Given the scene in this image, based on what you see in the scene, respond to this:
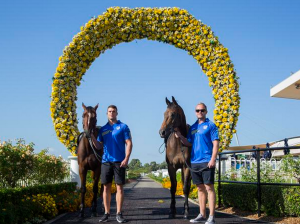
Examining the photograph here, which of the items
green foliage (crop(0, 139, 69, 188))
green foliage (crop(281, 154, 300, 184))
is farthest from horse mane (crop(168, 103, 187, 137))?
green foliage (crop(0, 139, 69, 188))

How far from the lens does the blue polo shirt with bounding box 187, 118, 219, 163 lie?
22.1 ft

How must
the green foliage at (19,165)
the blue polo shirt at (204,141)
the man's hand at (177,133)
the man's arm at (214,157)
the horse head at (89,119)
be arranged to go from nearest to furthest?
the man's arm at (214,157), the blue polo shirt at (204,141), the man's hand at (177,133), the horse head at (89,119), the green foliage at (19,165)

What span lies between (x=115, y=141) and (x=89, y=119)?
90 cm

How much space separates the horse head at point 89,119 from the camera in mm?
7695

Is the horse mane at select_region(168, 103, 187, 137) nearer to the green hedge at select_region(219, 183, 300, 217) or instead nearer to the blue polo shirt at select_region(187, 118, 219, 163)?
the blue polo shirt at select_region(187, 118, 219, 163)

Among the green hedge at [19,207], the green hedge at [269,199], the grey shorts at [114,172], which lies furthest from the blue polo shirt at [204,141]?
the green hedge at [19,207]

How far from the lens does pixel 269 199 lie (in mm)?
7809

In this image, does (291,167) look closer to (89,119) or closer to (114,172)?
(114,172)

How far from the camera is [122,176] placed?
7051 mm

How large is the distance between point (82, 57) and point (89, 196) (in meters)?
4.36

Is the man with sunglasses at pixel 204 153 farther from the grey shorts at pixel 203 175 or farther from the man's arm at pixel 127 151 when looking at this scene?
the man's arm at pixel 127 151

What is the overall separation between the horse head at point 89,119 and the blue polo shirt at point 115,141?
22.7 inches

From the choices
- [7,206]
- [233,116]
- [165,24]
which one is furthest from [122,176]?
[165,24]

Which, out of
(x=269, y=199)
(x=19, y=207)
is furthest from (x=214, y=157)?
(x=19, y=207)
